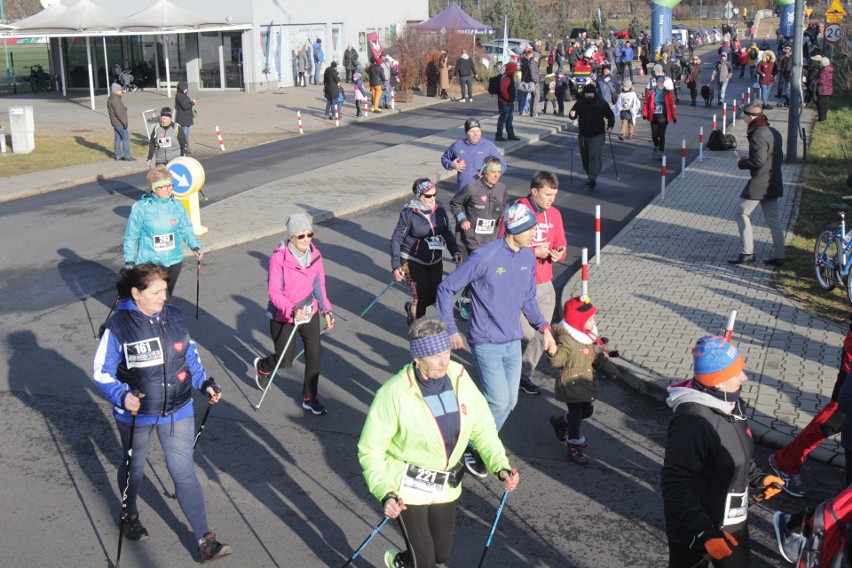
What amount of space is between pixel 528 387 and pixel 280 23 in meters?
35.8

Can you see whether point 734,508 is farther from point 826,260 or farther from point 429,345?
point 826,260

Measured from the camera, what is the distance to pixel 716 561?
4.75 meters

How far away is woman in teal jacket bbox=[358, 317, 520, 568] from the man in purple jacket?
5.38ft

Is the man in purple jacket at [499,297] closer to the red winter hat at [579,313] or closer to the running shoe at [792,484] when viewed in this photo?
the red winter hat at [579,313]

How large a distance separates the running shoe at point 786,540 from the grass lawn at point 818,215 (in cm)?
522

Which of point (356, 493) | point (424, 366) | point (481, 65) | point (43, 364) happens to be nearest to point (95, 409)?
point (43, 364)

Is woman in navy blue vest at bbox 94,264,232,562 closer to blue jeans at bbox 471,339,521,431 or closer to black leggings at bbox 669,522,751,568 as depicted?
blue jeans at bbox 471,339,521,431

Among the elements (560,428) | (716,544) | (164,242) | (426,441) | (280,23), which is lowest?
(560,428)

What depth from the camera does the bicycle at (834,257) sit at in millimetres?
11016

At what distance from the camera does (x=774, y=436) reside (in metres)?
7.77

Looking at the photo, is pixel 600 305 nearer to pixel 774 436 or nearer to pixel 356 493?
pixel 774 436

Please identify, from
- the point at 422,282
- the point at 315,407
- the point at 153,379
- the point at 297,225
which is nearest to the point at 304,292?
the point at 297,225

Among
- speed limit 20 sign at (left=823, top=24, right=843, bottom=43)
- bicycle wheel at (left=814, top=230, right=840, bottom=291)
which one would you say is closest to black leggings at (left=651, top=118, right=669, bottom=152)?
speed limit 20 sign at (left=823, top=24, right=843, bottom=43)

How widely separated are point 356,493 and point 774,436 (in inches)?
134
